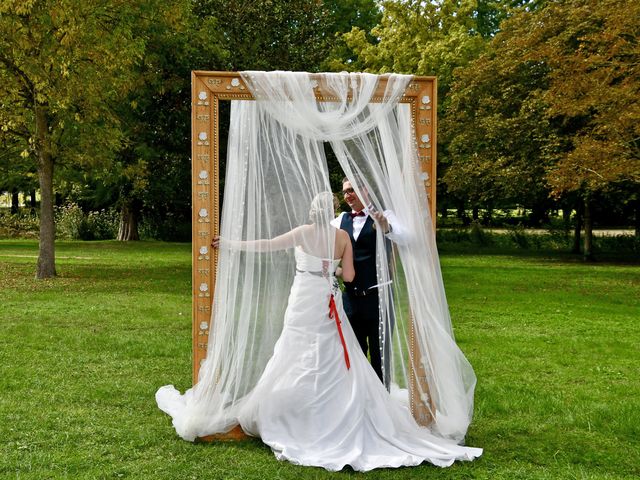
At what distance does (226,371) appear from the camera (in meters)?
6.06

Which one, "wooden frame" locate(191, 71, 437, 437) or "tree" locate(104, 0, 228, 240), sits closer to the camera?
"wooden frame" locate(191, 71, 437, 437)

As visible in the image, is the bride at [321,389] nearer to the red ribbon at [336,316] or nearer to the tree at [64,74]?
the red ribbon at [336,316]

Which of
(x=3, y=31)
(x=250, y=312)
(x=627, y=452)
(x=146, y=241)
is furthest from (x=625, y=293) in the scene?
(x=146, y=241)

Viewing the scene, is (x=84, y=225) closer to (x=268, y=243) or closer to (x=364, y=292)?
(x=364, y=292)

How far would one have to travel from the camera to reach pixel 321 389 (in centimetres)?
589

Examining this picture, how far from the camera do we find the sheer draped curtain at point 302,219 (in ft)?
20.0

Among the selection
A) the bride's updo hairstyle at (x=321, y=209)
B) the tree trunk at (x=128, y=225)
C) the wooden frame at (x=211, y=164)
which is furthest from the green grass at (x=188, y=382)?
the tree trunk at (x=128, y=225)

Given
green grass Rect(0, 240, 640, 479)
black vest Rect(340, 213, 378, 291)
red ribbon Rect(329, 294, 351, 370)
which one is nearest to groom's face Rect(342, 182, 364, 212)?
black vest Rect(340, 213, 378, 291)

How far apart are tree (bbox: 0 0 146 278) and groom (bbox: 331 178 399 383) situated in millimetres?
10226

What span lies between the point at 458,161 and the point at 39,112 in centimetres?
1561

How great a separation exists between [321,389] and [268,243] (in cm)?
119

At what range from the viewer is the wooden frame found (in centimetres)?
610

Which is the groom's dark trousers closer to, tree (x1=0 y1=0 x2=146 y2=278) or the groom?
the groom

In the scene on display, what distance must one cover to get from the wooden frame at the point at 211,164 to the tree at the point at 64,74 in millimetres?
9826
